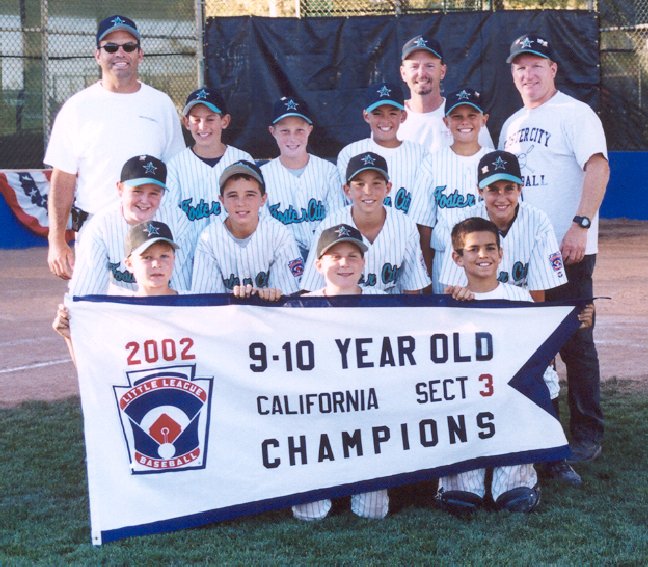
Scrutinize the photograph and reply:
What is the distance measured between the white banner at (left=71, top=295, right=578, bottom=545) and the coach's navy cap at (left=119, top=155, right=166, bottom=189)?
83 centimetres

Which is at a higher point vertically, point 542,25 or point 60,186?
point 542,25

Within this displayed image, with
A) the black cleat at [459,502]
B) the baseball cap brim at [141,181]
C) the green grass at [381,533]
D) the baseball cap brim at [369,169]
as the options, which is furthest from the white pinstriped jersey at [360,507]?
the baseball cap brim at [141,181]

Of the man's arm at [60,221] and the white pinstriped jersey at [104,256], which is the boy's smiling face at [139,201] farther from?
the man's arm at [60,221]

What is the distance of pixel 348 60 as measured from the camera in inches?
515

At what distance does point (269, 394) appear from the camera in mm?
4398

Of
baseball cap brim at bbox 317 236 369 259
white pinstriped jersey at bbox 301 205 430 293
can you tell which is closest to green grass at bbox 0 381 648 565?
white pinstriped jersey at bbox 301 205 430 293

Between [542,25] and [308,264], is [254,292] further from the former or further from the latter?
[542,25]

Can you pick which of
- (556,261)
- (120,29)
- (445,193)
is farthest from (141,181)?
(556,261)

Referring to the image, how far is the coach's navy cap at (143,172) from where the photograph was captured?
16.2 feet

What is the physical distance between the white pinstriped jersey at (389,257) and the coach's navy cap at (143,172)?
805 mm

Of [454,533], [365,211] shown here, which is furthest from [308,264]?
[454,533]

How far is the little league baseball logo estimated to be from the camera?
4230 mm

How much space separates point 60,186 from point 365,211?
1719 millimetres

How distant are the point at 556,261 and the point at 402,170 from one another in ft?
3.15
